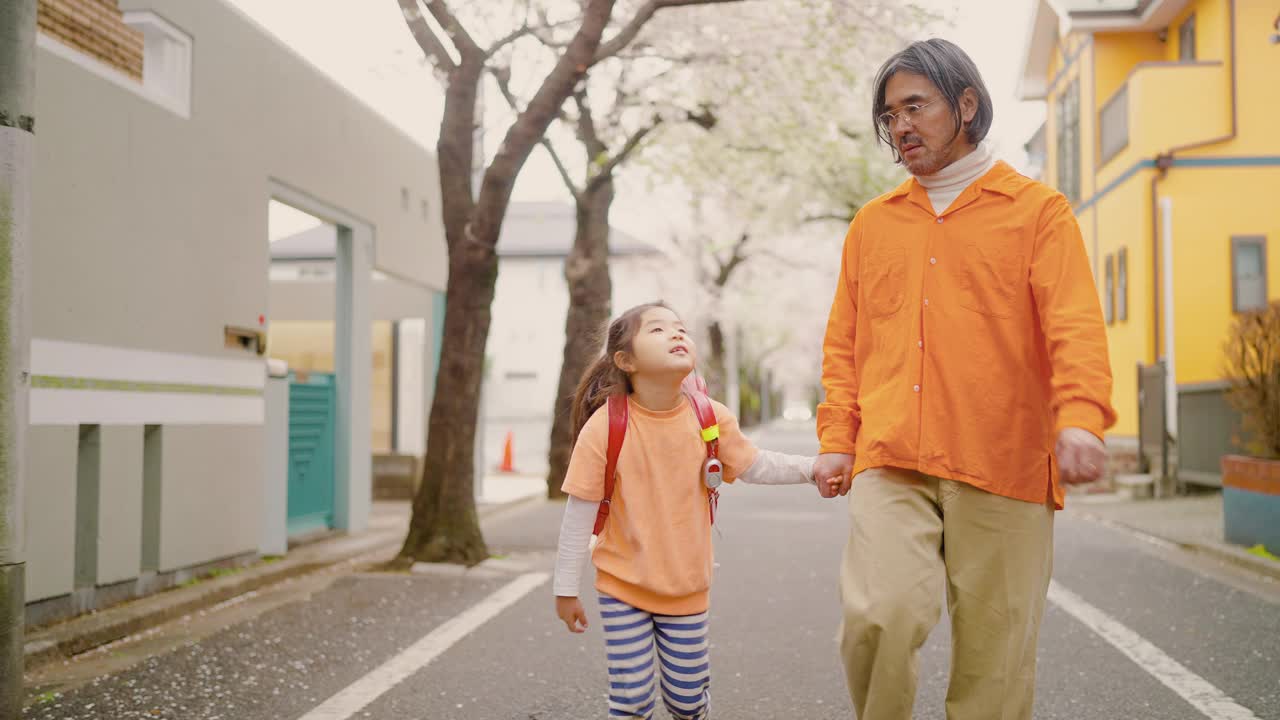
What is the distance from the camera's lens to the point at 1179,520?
43.6 feet

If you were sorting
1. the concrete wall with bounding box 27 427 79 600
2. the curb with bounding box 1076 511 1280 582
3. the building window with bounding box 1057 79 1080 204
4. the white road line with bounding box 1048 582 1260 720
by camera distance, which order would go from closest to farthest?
the white road line with bounding box 1048 582 1260 720
the concrete wall with bounding box 27 427 79 600
the curb with bounding box 1076 511 1280 582
the building window with bounding box 1057 79 1080 204

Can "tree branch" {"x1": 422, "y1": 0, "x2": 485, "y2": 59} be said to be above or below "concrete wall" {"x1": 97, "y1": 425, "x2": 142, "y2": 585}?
above

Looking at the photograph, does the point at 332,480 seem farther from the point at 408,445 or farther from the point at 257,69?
the point at 408,445

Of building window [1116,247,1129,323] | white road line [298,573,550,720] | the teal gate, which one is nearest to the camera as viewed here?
white road line [298,573,550,720]

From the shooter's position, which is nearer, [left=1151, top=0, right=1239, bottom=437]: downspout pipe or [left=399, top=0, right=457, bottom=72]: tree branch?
[left=399, top=0, right=457, bottom=72]: tree branch

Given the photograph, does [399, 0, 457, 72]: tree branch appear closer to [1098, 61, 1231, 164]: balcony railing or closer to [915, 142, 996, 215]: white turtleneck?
[915, 142, 996, 215]: white turtleneck

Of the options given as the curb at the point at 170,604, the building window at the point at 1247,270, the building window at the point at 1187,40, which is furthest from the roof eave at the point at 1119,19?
the curb at the point at 170,604

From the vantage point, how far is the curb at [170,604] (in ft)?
21.1

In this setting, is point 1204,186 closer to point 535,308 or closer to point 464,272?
point 464,272

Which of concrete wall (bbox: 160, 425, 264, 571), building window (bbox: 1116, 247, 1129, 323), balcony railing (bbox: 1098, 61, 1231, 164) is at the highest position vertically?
balcony railing (bbox: 1098, 61, 1231, 164)

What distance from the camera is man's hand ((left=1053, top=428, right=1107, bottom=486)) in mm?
2980

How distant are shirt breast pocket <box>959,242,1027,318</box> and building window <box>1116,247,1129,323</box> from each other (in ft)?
61.1

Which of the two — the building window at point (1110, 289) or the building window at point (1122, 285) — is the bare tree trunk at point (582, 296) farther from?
the building window at point (1110, 289)

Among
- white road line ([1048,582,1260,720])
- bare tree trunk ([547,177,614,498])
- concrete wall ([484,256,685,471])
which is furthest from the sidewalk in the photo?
concrete wall ([484,256,685,471])
